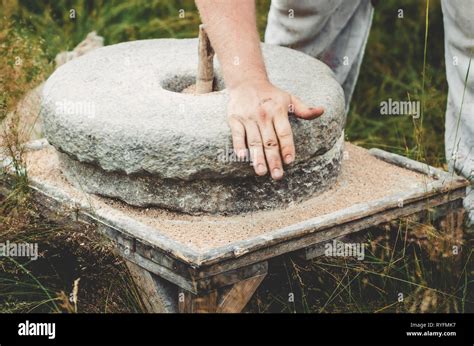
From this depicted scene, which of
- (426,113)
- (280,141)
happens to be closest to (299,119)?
(280,141)

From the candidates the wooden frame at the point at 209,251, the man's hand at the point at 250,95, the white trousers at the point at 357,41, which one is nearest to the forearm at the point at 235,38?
the man's hand at the point at 250,95

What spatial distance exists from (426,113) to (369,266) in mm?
1705

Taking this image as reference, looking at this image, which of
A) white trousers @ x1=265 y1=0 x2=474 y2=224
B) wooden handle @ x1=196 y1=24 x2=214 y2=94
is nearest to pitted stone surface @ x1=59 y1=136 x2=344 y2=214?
wooden handle @ x1=196 y1=24 x2=214 y2=94

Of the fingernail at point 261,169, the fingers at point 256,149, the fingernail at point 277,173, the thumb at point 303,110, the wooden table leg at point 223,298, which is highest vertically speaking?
the thumb at point 303,110

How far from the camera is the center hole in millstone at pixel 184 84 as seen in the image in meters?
3.38

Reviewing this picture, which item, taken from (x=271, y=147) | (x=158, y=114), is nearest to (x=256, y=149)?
(x=271, y=147)

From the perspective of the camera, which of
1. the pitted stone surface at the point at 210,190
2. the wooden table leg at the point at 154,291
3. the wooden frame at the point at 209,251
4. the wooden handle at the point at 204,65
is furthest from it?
the wooden handle at the point at 204,65

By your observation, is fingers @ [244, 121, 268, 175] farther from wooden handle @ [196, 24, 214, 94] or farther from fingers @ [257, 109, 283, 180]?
wooden handle @ [196, 24, 214, 94]

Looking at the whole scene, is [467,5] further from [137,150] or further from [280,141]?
[137,150]

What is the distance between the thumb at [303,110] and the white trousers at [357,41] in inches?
27.3

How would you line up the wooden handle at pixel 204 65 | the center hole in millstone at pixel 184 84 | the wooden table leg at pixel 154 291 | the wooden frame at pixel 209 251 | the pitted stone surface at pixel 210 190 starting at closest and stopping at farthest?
the wooden frame at pixel 209 251 → the wooden table leg at pixel 154 291 → the pitted stone surface at pixel 210 190 → the wooden handle at pixel 204 65 → the center hole in millstone at pixel 184 84

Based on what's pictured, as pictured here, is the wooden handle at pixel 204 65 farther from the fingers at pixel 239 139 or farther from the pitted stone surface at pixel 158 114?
the fingers at pixel 239 139

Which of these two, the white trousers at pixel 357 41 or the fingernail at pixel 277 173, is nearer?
the fingernail at pixel 277 173

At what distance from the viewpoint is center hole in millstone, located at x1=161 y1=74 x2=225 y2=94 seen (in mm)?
3381
